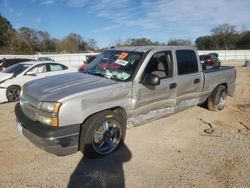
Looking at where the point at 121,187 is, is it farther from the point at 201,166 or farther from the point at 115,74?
the point at 115,74

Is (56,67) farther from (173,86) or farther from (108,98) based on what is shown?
(108,98)

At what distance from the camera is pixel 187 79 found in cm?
543

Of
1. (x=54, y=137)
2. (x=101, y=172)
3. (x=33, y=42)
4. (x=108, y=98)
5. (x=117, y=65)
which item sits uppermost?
(x=33, y=42)

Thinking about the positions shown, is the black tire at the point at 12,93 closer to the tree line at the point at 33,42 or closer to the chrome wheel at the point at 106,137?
the chrome wheel at the point at 106,137

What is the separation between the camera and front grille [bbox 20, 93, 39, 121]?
3.79 m

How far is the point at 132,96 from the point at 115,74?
552 millimetres

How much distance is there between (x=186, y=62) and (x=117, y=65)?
5.66ft

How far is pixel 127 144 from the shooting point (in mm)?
4676

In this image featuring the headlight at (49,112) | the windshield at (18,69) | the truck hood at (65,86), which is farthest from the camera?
the windshield at (18,69)

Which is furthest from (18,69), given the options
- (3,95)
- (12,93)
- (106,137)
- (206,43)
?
(206,43)

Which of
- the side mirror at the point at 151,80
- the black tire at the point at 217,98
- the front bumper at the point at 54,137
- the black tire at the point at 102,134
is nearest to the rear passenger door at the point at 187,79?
the black tire at the point at 217,98

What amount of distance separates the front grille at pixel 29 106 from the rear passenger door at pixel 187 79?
293 cm

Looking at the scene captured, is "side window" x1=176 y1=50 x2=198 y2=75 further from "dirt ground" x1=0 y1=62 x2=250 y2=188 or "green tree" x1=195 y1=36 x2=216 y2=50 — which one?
"green tree" x1=195 y1=36 x2=216 y2=50

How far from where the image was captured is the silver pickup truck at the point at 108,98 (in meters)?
3.60
